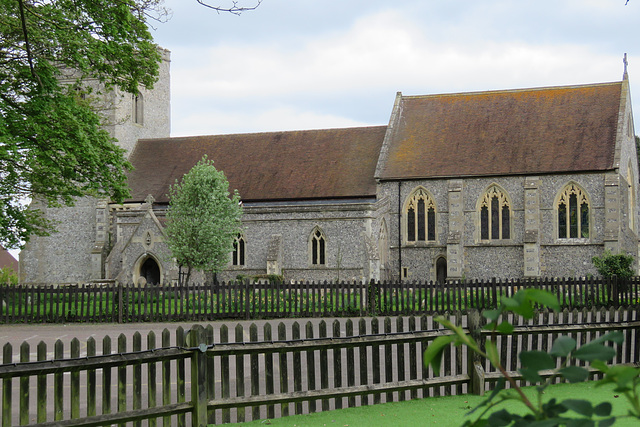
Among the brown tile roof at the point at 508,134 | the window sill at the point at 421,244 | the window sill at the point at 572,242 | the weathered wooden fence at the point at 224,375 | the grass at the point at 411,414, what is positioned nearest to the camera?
the weathered wooden fence at the point at 224,375

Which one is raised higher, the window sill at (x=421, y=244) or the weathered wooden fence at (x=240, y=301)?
the window sill at (x=421, y=244)

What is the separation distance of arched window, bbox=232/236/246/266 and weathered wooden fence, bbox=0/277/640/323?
1185cm

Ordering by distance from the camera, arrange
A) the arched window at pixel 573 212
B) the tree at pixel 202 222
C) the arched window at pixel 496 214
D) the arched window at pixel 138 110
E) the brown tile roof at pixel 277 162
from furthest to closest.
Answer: the arched window at pixel 138 110 → the brown tile roof at pixel 277 162 → the arched window at pixel 496 214 → the arched window at pixel 573 212 → the tree at pixel 202 222

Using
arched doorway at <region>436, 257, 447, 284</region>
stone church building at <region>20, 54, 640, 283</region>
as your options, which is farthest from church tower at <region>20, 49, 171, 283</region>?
arched doorway at <region>436, 257, 447, 284</region>

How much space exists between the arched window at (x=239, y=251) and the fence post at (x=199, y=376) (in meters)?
26.9

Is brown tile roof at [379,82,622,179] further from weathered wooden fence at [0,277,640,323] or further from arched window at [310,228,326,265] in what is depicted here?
weathered wooden fence at [0,277,640,323]

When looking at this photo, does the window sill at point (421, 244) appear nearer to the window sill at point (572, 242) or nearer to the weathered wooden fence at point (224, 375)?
the window sill at point (572, 242)

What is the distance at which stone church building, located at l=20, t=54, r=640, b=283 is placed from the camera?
Result: 3130 cm

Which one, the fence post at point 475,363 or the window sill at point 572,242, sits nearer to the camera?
the fence post at point 475,363

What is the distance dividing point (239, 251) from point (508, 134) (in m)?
14.5

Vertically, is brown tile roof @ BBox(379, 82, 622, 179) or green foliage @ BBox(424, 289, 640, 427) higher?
brown tile roof @ BBox(379, 82, 622, 179)

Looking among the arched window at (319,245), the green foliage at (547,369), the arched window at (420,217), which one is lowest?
the green foliage at (547,369)

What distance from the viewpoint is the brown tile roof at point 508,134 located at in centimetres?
3206

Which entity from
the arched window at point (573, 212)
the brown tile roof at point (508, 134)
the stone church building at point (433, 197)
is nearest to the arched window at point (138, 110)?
the stone church building at point (433, 197)
